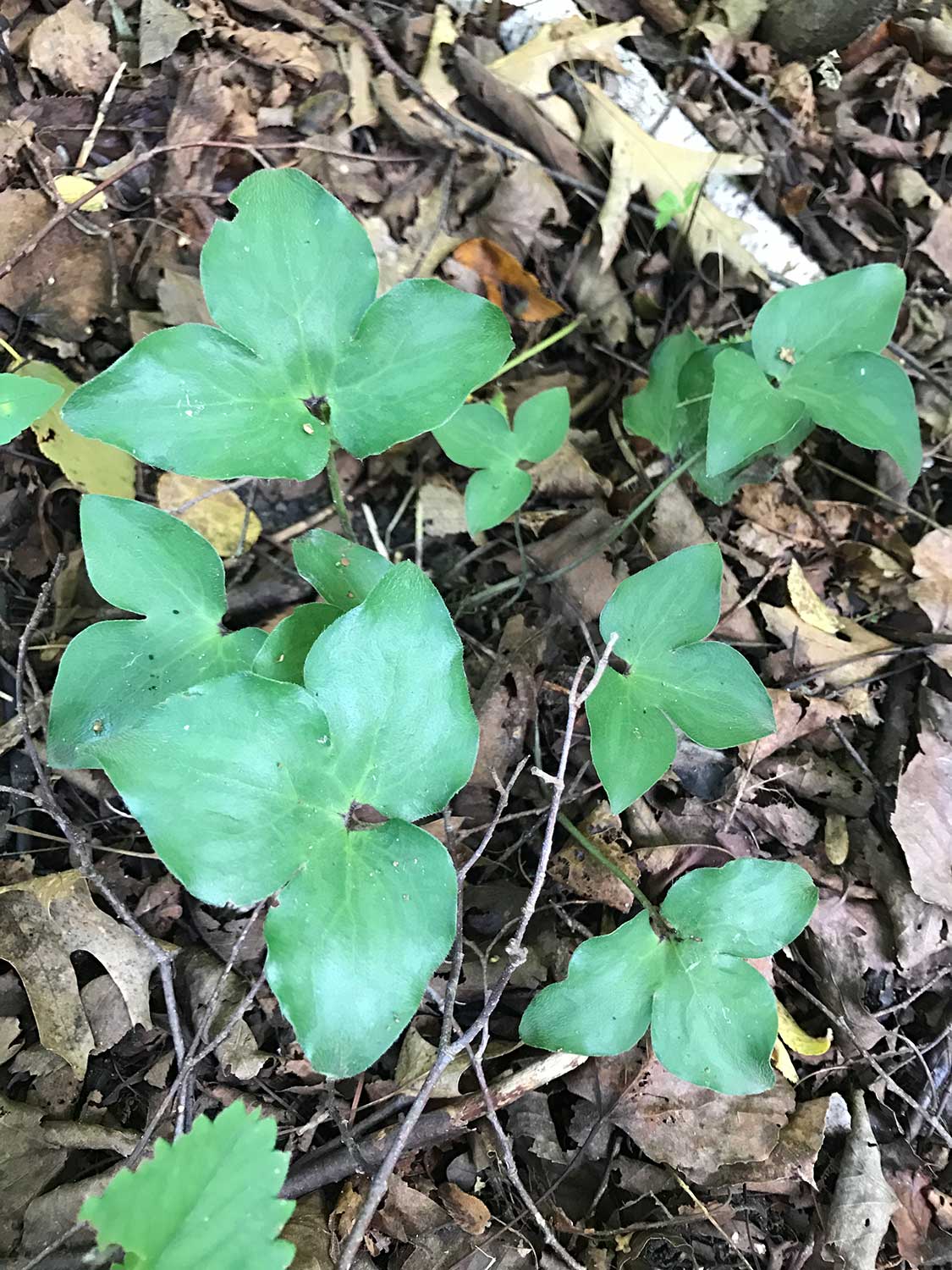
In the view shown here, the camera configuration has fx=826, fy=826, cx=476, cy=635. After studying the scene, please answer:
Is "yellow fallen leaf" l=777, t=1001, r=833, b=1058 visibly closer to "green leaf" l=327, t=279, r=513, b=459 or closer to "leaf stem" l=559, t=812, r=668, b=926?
"leaf stem" l=559, t=812, r=668, b=926

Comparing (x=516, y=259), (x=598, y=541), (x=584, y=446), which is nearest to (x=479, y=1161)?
(x=598, y=541)

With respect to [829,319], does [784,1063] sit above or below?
below

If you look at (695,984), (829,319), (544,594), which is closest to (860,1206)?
(695,984)

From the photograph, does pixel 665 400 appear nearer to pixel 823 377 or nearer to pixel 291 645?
pixel 823 377

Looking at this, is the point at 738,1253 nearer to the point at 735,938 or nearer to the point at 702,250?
the point at 735,938

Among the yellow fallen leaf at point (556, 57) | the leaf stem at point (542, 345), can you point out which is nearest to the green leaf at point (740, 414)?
the leaf stem at point (542, 345)

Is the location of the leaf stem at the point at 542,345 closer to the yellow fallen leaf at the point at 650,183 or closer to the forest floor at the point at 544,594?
the forest floor at the point at 544,594
